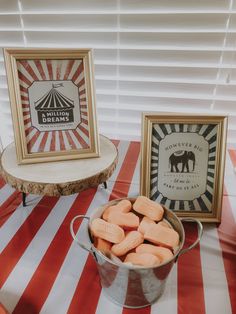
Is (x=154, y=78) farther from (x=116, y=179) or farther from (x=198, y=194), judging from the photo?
(x=198, y=194)

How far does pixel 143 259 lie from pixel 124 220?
0.11 m

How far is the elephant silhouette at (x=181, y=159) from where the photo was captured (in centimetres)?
85

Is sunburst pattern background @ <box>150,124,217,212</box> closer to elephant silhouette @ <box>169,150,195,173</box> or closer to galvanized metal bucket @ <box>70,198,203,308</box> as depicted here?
elephant silhouette @ <box>169,150,195,173</box>

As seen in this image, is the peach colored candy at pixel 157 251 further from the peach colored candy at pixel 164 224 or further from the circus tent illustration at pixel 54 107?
the circus tent illustration at pixel 54 107

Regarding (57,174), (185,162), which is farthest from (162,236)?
(57,174)

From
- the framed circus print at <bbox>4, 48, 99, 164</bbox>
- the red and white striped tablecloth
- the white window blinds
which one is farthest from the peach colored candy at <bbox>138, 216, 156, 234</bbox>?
the white window blinds

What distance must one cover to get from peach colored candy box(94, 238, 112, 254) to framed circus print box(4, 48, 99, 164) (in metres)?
0.41

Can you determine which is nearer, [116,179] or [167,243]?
[167,243]

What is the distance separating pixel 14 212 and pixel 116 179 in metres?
0.41

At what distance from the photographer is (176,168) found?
865mm

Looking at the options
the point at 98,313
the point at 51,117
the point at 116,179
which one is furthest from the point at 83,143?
the point at 98,313

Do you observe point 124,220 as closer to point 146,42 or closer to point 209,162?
point 209,162

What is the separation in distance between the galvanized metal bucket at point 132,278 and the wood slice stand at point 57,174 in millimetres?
205

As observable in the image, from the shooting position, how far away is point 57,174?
2.98 ft
